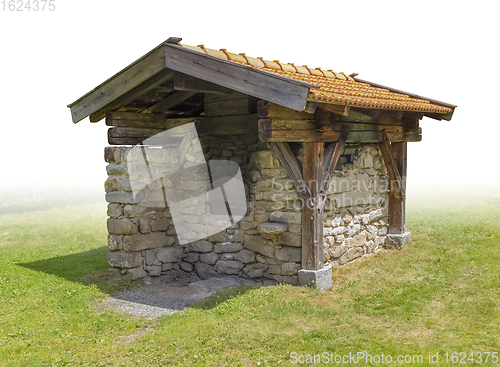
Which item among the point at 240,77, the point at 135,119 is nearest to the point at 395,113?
the point at 240,77

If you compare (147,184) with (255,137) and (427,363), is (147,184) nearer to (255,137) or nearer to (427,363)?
(255,137)

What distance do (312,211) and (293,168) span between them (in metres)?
0.74

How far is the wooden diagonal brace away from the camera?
8750 millimetres

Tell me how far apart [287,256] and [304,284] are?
1.74 feet

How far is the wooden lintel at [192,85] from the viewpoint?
6895mm

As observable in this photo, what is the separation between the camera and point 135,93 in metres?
7.46

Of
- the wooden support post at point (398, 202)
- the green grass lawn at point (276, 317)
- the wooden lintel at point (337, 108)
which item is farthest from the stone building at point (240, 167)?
the green grass lawn at point (276, 317)

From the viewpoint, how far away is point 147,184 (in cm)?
797

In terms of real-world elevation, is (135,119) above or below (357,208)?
above

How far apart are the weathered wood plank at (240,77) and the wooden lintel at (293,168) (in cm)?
107

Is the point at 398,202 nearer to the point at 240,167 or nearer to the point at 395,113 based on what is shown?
the point at 395,113

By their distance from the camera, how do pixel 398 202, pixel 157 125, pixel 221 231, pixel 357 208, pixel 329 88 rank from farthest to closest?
1. pixel 398 202
2. pixel 157 125
3. pixel 357 208
4. pixel 221 231
5. pixel 329 88

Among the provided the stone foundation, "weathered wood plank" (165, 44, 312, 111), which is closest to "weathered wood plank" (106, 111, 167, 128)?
"weathered wood plank" (165, 44, 312, 111)

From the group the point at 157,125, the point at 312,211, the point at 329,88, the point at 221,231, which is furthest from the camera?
the point at 157,125
